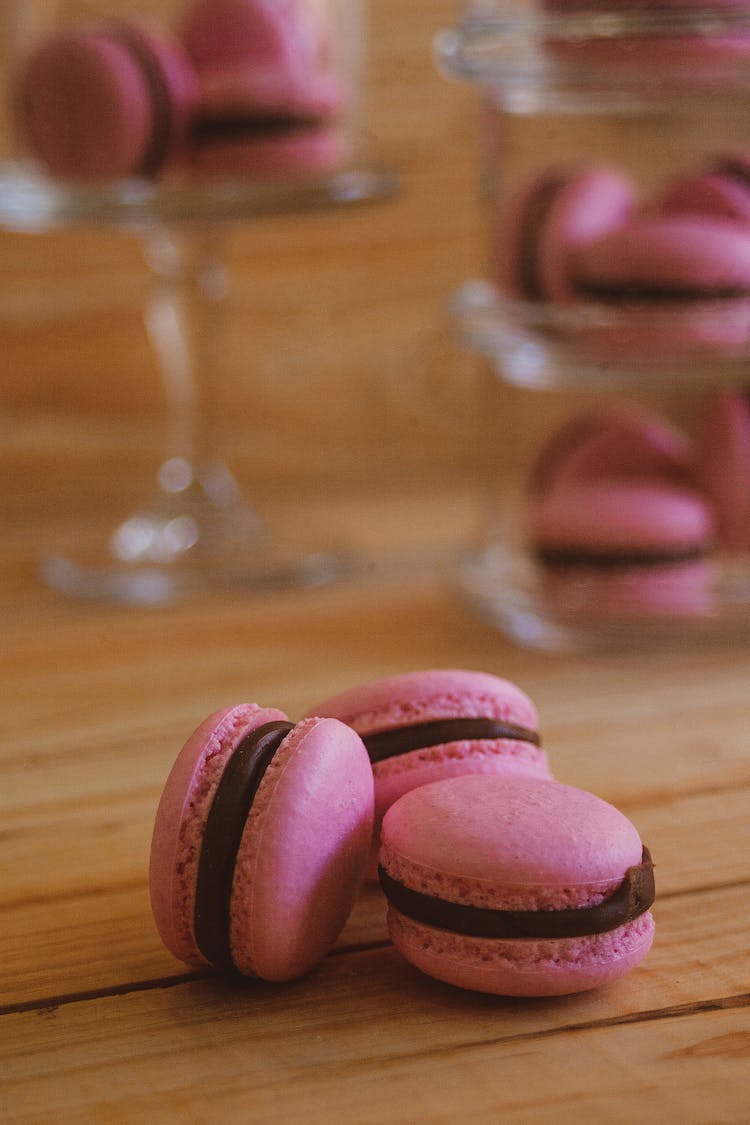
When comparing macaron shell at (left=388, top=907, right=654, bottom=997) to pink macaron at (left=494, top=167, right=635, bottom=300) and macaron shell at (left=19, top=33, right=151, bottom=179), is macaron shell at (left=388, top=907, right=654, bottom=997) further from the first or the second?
macaron shell at (left=19, top=33, right=151, bottom=179)

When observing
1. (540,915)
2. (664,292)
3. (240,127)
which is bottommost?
(540,915)

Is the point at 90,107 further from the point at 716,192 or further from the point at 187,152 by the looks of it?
the point at 716,192

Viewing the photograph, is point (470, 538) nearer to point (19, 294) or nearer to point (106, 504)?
point (106, 504)

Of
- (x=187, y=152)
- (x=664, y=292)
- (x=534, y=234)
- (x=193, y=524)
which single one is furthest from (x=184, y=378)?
(x=664, y=292)

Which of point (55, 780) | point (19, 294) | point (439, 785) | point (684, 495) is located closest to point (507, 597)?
point (684, 495)

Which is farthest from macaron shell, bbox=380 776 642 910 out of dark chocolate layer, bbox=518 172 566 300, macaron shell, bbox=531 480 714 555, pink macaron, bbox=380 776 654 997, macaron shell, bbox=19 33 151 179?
macaron shell, bbox=19 33 151 179

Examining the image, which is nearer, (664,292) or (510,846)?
(510,846)
